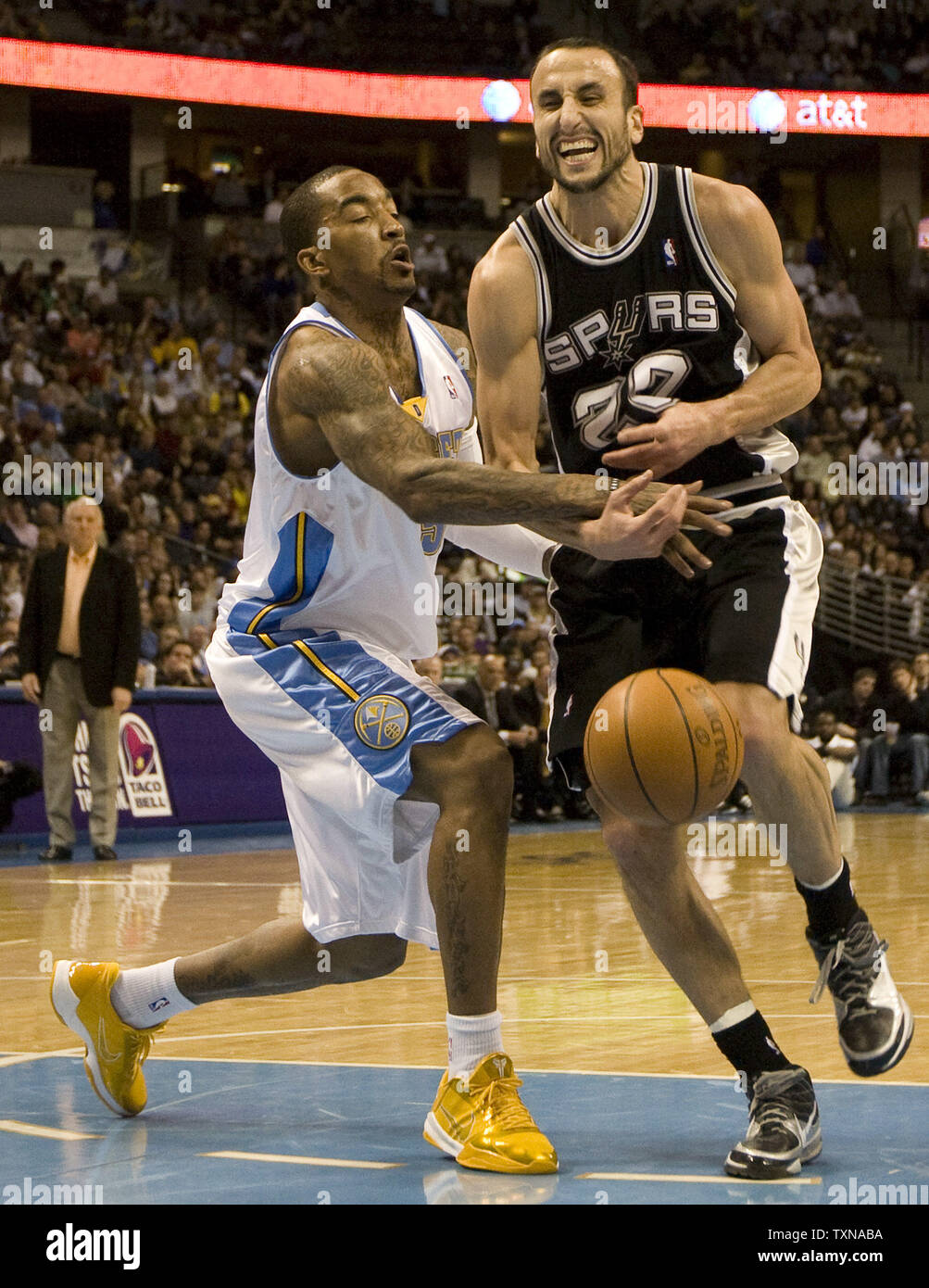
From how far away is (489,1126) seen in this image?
137 inches

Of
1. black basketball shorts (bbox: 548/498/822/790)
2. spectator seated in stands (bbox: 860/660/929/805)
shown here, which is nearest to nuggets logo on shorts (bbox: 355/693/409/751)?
black basketball shorts (bbox: 548/498/822/790)

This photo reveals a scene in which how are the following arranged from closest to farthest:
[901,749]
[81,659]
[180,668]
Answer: [81,659]
[180,668]
[901,749]

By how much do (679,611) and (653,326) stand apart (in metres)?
0.62

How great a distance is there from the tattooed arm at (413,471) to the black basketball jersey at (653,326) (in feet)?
1.39

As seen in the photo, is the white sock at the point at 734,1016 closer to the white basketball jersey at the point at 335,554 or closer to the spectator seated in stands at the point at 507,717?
the white basketball jersey at the point at 335,554

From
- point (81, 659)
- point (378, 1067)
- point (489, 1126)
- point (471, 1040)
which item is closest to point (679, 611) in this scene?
point (471, 1040)

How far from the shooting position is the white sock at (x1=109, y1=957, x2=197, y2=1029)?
414 centimetres

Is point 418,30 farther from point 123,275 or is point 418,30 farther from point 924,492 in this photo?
point 924,492

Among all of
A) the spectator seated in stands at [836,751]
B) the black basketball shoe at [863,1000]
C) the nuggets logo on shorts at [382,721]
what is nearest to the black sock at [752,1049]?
the black basketball shoe at [863,1000]

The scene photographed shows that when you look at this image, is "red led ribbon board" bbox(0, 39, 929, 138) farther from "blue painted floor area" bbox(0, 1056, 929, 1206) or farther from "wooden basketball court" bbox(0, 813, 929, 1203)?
"blue painted floor area" bbox(0, 1056, 929, 1206)

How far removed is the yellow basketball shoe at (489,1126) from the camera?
342 centimetres

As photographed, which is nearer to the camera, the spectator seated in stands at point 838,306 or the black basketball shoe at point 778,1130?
the black basketball shoe at point 778,1130

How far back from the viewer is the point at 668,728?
3.36 meters

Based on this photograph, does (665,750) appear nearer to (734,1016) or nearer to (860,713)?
(734,1016)
